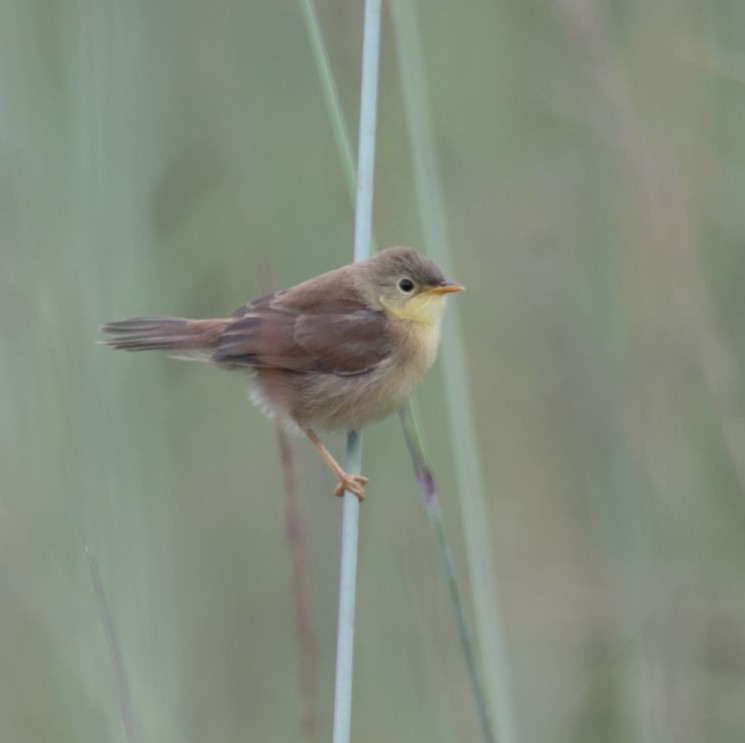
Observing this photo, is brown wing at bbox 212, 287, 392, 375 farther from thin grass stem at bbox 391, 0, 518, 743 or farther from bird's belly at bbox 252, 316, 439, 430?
thin grass stem at bbox 391, 0, 518, 743

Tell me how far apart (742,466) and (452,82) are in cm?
184

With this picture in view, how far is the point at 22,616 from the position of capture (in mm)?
3076

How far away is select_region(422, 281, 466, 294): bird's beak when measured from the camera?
129 inches

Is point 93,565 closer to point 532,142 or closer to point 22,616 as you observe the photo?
point 22,616

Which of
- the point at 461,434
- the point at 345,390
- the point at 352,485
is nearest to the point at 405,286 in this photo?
the point at 345,390

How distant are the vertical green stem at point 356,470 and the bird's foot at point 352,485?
5 centimetres

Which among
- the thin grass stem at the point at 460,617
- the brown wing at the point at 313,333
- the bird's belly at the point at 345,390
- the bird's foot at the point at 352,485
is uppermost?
the brown wing at the point at 313,333

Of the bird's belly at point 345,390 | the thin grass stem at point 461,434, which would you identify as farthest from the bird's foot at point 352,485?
the thin grass stem at point 461,434

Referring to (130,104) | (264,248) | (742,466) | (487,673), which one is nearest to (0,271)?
(130,104)

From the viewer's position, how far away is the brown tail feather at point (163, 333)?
10.3 feet

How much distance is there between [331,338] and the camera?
352cm

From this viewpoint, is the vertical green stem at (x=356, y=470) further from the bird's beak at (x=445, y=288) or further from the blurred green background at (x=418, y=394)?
the bird's beak at (x=445, y=288)

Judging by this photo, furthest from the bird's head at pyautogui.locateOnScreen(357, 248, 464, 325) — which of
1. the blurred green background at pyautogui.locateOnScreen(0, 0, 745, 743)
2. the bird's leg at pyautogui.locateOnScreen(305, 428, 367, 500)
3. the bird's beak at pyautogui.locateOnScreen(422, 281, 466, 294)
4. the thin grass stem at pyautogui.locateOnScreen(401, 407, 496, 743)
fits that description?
the thin grass stem at pyautogui.locateOnScreen(401, 407, 496, 743)

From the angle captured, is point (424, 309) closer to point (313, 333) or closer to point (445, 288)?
point (445, 288)
